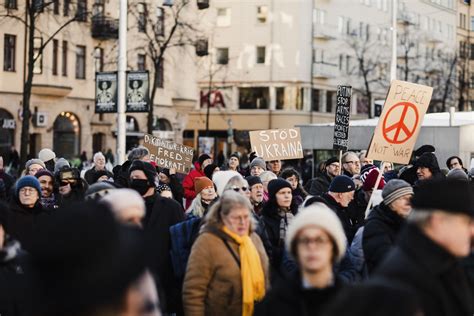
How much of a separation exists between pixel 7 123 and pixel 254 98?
29.7m

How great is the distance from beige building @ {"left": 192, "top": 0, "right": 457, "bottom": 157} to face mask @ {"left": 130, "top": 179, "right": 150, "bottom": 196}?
62142 millimetres

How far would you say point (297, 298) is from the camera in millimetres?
5117

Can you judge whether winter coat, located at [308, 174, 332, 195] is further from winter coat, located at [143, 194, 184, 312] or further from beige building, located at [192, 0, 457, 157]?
beige building, located at [192, 0, 457, 157]

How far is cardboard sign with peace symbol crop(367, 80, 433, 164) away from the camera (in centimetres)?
1349

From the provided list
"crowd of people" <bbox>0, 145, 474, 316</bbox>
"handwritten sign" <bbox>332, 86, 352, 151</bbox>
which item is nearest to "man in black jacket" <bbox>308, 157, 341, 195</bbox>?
"handwritten sign" <bbox>332, 86, 352, 151</bbox>

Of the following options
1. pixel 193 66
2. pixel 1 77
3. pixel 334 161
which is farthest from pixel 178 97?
pixel 334 161

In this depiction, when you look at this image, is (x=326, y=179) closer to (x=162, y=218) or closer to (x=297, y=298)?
(x=162, y=218)

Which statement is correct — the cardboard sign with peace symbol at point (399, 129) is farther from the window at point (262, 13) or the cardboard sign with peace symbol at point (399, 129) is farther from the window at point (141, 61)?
the window at point (262, 13)

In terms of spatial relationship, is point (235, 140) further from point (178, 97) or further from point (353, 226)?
point (353, 226)

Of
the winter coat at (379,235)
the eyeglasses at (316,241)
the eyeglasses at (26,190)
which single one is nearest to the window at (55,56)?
the eyeglasses at (26,190)

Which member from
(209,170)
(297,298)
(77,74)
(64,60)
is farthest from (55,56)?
(297,298)

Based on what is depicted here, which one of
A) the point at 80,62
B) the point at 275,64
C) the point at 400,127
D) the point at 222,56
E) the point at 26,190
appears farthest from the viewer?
the point at 222,56

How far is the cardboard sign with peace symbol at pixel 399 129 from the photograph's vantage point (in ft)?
44.3

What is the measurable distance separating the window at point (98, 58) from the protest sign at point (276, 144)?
124 feet
